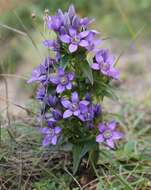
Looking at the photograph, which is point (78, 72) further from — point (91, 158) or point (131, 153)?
point (131, 153)

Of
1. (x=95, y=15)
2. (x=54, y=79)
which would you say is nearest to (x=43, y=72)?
(x=54, y=79)

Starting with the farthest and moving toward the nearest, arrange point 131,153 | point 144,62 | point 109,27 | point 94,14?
1. point 94,14
2. point 109,27
3. point 144,62
4. point 131,153

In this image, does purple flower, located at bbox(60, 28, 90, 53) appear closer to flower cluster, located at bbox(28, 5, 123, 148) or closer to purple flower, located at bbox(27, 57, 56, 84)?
flower cluster, located at bbox(28, 5, 123, 148)

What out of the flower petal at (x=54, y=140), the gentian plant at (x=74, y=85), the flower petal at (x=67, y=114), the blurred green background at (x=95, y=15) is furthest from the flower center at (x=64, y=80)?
the blurred green background at (x=95, y=15)

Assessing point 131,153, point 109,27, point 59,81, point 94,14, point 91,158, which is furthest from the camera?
point 94,14

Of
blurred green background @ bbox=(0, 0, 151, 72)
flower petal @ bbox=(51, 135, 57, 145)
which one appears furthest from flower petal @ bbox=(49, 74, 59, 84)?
blurred green background @ bbox=(0, 0, 151, 72)

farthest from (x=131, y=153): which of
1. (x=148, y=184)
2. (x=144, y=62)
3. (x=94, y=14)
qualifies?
(x=94, y=14)

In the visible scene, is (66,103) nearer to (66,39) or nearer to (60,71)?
(60,71)
